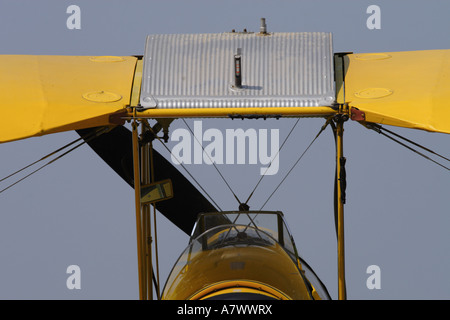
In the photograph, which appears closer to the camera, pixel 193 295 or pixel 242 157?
pixel 193 295

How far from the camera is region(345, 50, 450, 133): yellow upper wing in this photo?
6645 millimetres

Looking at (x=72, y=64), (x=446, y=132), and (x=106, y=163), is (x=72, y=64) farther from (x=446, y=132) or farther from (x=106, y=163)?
(x=446, y=132)

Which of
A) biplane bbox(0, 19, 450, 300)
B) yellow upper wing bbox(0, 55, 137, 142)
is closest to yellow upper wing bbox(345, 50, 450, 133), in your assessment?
biplane bbox(0, 19, 450, 300)

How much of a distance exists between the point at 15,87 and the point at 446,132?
10.00 ft

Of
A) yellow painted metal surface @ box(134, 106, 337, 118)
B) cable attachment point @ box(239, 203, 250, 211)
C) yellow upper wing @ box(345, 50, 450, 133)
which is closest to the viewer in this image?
yellow upper wing @ box(345, 50, 450, 133)

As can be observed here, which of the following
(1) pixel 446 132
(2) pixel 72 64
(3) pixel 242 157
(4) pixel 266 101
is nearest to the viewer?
(1) pixel 446 132

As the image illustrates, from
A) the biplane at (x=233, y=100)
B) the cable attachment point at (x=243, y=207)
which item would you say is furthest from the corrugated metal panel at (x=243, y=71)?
the cable attachment point at (x=243, y=207)

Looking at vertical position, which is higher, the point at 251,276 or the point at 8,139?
the point at 8,139

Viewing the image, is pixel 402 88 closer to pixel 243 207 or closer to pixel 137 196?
pixel 243 207

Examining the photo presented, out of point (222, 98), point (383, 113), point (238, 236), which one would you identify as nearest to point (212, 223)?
point (238, 236)

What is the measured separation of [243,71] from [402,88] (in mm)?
1157

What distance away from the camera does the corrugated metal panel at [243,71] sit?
7125 mm

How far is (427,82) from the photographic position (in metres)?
7.25

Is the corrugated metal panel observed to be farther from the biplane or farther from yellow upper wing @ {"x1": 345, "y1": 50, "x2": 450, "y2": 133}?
yellow upper wing @ {"x1": 345, "y1": 50, "x2": 450, "y2": 133}
